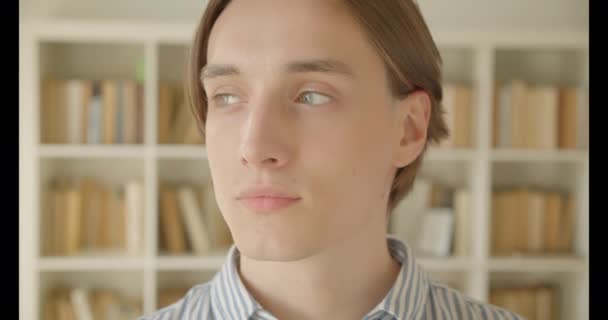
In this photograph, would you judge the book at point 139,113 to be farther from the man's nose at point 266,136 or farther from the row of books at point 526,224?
the man's nose at point 266,136

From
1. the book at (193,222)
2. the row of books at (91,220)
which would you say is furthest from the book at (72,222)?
the book at (193,222)

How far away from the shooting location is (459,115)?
11.9 ft

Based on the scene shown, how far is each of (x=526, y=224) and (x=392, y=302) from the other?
9.05 feet

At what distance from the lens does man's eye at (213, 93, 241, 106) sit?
1.12 metres

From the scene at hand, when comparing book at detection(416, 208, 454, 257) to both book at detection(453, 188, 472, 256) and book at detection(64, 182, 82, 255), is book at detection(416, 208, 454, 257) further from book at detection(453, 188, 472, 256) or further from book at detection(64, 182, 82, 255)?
book at detection(64, 182, 82, 255)

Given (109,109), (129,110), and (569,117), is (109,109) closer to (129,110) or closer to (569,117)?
(129,110)

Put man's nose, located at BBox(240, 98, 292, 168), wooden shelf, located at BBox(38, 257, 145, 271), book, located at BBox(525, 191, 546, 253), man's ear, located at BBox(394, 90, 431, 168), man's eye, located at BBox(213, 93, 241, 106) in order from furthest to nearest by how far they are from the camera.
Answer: book, located at BBox(525, 191, 546, 253)
wooden shelf, located at BBox(38, 257, 145, 271)
man's ear, located at BBox(394, 90, 431, 168)
man's eye, located at BBox(213, 93, 241, 106)
man's nose, located at BBox(240, 98, 292, 168)

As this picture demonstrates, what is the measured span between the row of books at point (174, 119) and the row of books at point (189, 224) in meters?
0.28

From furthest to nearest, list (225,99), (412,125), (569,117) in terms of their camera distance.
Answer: (569,117) < (412,125) < (225,99)

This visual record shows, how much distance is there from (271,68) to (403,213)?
2702 mm

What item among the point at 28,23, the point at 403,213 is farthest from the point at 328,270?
the point at 28,23

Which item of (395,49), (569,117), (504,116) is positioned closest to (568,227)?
(569,117)

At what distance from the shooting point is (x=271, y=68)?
106 cm

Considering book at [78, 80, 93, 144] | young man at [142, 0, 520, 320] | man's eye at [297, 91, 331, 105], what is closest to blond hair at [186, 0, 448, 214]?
young man at [142, 0, 520, 320]
